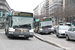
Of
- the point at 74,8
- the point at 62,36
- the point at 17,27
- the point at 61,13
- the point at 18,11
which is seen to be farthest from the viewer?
the point at 61,13

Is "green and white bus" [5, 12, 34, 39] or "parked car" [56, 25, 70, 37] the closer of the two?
"green and white bus" [5, 12, 34, 39]

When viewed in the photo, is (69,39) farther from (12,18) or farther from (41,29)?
(41,29)

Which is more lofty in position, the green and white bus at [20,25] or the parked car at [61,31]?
the green and white bus at [20,25]

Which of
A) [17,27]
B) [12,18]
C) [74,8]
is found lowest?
[17,27]

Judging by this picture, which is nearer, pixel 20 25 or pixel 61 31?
pixel 20 25

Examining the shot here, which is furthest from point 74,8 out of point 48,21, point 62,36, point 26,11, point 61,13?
point 26,11

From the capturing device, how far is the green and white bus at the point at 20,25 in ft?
47.4

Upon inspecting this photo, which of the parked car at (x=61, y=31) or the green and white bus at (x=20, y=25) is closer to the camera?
the green and white bus at (x=20, y=25)

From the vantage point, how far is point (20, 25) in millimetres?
14500

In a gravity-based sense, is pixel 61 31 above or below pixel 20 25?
below

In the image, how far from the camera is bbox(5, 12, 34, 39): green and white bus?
569 inches

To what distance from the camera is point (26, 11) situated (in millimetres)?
15602

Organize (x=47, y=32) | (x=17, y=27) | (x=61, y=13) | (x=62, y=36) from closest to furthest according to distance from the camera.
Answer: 1. (x=17, y=27)
2. (x=62, y=36)
3. (x=47, y=32)
4. (x=61, y=13)

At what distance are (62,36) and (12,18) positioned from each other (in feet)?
24.3
